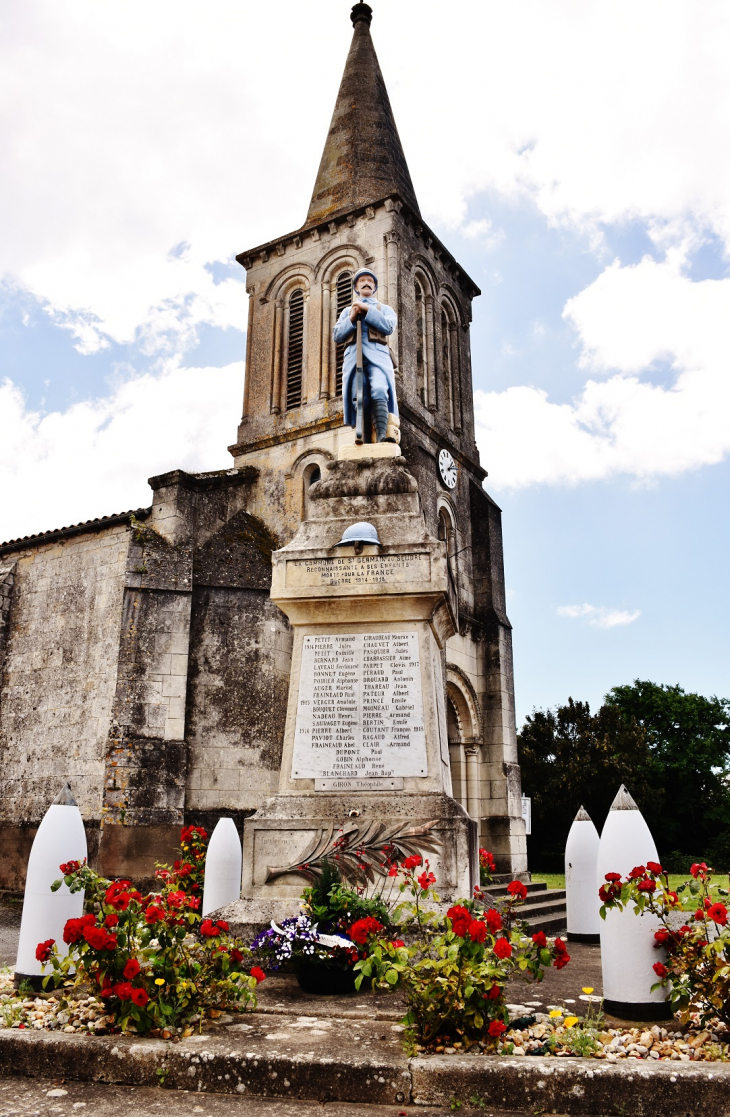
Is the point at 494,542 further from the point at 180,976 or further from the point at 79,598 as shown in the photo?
the point at 180,976

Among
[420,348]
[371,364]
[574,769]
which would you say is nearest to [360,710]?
[371,364]

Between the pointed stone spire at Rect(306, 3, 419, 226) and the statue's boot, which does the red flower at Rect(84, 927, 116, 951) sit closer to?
the statue's boot

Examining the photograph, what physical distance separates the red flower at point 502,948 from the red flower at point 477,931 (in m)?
0.07

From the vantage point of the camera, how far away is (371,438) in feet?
27.1

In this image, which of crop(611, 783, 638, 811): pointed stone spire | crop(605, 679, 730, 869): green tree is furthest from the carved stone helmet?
crop(605, 679, 730, 869): green tree

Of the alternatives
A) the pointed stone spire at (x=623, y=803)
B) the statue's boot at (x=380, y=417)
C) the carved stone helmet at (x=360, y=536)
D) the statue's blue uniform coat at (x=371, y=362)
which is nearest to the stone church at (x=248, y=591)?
the carved stone helmet at (x=360, y=536)

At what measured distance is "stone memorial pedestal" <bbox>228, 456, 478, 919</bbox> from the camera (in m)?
5.84

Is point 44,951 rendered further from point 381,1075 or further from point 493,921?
point 493,921

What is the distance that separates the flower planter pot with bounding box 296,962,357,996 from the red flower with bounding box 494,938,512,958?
1383mm

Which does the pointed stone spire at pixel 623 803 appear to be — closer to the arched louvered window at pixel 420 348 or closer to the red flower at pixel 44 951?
the red flower at pixel 44 951

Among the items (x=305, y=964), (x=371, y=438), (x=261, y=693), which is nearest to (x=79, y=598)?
(x=261, y=693)

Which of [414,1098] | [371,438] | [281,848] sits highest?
[371,438]

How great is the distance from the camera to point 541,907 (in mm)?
13516

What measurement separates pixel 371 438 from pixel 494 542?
14.9 m
